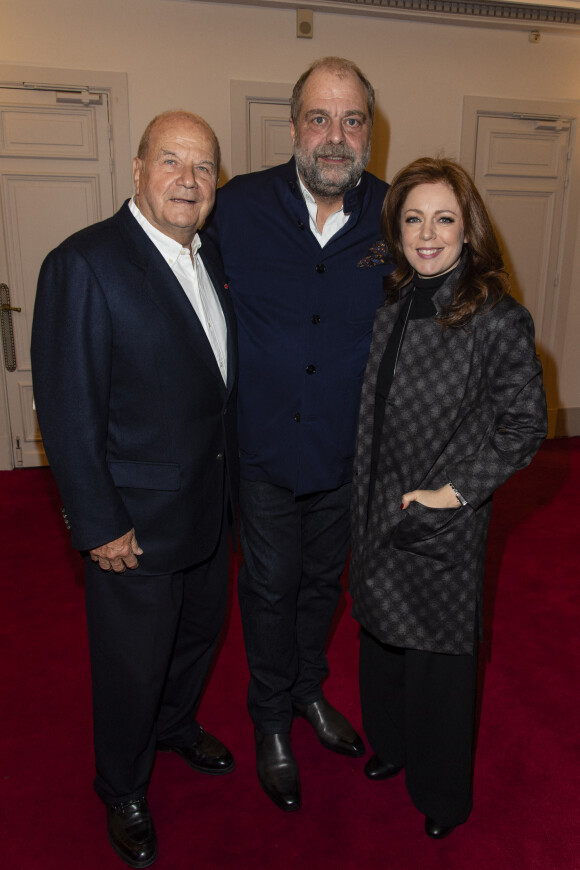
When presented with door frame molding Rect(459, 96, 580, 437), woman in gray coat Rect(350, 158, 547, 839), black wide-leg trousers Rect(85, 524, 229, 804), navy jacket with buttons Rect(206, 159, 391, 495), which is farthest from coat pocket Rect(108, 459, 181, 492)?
door frame molding Rect(459, 96, 580, 437)

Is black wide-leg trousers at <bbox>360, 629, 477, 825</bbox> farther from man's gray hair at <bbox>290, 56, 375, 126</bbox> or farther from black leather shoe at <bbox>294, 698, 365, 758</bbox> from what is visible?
man's gray hair at <bbox>290, 56, 375, 126</bbox>

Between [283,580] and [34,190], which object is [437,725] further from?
[34,190]

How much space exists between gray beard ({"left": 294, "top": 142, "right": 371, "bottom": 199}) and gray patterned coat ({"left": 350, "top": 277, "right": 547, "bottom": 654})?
0.42 metres

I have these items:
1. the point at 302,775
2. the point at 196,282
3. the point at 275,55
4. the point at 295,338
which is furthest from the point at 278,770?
the point at 275,55

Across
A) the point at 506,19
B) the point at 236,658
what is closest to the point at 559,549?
the point at 236,658

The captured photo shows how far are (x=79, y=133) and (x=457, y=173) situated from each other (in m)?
3.87

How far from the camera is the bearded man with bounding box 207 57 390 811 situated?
6.57 ft

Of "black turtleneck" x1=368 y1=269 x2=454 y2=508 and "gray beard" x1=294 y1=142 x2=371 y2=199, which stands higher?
"gray beard" x1=294 y1=142 x2=371 y2=199

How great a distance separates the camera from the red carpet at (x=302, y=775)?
1.89 metres

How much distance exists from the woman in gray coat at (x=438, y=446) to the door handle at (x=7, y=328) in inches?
150

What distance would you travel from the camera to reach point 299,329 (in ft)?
6.54

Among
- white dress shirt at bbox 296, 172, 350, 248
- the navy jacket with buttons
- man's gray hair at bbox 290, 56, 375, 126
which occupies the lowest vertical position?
the navy jacket with buttons

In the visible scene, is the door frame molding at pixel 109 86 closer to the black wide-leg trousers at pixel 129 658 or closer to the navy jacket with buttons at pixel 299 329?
the navy jacket with buttons at pixel 299 329

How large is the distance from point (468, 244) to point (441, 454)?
524mm
